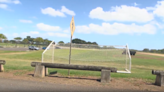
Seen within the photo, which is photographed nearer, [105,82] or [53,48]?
[105,82]

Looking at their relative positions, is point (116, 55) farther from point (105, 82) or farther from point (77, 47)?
point (105, 82)

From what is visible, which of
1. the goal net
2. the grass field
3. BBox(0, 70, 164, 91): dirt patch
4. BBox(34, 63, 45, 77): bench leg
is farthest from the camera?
the goal net

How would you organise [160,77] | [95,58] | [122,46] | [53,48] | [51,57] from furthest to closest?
[95,58] → [51,57] → [53,48] → [122,46] → [160,77]

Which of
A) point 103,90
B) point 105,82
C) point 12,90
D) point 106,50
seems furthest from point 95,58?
point 12,90

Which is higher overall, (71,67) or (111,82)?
(71,67)

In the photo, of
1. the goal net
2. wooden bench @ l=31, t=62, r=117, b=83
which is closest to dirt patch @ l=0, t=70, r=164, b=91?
wooden bench @ l=31, t=62, r=117, b=83

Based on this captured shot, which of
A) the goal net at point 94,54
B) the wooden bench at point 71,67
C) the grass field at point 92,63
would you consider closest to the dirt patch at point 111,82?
the wooden bench at point 71,67

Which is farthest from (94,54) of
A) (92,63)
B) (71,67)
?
(71,67)

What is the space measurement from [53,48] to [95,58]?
4.36 m

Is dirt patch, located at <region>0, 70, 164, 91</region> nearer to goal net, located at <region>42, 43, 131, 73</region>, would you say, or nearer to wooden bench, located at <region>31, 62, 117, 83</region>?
wooden bench, located at <region>31, 62, 117, 83</region>

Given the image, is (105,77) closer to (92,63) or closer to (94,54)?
(94,54)

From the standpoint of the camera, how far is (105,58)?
14.8m

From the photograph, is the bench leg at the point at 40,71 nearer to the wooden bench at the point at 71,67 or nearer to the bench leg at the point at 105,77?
the wooden bench at the point at 71,67

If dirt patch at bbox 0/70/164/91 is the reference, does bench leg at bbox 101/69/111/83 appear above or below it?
above
